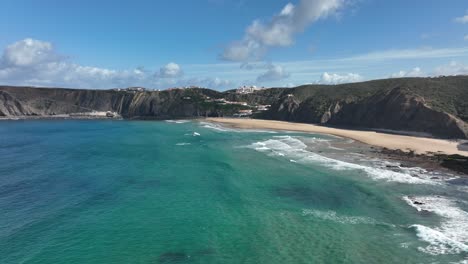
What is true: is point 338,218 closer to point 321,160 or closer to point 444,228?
point 444,228

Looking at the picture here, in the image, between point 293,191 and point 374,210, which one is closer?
point 374,210

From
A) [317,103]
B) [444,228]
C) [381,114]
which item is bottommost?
[444,228]

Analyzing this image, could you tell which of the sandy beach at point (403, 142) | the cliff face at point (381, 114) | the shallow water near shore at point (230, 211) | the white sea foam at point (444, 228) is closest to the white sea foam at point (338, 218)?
the shallow water near shore at point (230, 211)

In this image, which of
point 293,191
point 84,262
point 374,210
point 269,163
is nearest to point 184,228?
point 84,262

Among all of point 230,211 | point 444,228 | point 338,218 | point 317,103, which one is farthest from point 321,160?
point 317,103

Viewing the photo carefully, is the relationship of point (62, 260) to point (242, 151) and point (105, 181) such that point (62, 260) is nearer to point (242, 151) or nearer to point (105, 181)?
point (105, 181)

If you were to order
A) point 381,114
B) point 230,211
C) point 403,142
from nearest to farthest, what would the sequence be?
point 230,211 → point 403,142 → point 381,114

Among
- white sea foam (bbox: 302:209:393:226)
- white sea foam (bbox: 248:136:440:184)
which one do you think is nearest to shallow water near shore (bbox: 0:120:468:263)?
white sea foam (bbox: 302:209:393:226)

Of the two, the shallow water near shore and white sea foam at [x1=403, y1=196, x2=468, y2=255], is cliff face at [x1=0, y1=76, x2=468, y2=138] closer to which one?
the shallow water near shore
